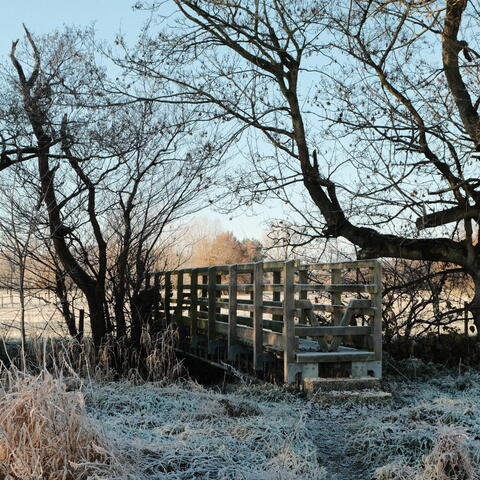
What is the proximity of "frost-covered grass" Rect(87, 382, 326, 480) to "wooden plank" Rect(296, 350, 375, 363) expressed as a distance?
0.82 m

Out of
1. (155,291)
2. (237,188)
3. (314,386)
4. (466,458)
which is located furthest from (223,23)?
(466,458)

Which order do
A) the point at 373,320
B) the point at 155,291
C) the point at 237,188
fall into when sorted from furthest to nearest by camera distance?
the point at 155,291, the point at 237,188, the point at 373,320

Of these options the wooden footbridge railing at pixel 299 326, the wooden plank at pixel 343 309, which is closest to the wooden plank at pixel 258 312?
the wooden footbridge railing at pixel 299 326

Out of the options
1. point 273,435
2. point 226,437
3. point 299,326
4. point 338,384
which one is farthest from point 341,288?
point 226,437

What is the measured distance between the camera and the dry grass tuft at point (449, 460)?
4227mm

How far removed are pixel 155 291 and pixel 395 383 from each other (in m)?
5.78

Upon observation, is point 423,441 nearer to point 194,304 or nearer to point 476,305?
point 476,305

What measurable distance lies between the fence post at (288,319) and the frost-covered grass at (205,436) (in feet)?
2.58

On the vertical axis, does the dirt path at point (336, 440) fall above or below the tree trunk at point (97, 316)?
below

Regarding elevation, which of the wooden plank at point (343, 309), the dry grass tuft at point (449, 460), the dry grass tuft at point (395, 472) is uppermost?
the wooden plank at point (343, 309)

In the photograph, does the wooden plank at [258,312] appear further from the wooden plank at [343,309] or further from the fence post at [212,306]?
the fence post at [212,306]

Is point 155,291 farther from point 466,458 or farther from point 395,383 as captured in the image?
point 466,458

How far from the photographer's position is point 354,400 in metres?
6.91

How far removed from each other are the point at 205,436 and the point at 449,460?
5.40 ft
